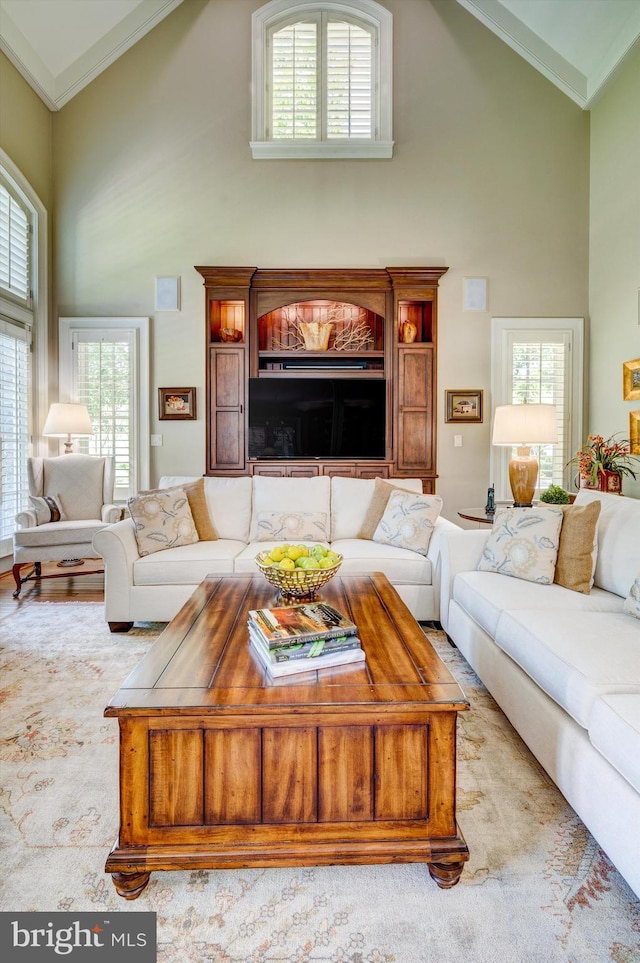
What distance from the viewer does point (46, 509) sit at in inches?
165

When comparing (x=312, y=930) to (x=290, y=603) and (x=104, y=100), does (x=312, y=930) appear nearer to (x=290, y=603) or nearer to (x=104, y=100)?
(x=290, y=603)

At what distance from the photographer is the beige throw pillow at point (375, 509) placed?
3635 mm

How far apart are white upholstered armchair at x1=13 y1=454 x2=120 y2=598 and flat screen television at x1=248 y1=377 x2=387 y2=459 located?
1470 millimetres

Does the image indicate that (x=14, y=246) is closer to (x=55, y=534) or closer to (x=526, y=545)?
(x=55, y=534)

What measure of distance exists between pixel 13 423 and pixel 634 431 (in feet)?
18.1

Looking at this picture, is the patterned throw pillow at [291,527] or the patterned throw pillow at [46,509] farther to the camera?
the patterned throw pillow at [46,509]

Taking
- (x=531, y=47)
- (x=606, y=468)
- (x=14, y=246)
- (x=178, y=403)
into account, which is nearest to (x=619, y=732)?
(x=606, y=468)

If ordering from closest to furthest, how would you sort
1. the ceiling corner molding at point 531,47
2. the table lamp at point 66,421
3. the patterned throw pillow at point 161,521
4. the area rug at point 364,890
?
1. the area rug at point 364,890
2. the patterned throw pillow at point 161,521
3. the table lamp at point 66,421
4. the ceiling corner molding at point 531,47

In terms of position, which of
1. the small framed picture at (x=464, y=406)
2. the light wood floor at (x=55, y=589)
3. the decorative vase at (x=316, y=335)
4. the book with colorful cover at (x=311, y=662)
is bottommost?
the light wood floor at (x=55, y=589)

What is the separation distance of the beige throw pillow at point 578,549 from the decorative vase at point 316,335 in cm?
320

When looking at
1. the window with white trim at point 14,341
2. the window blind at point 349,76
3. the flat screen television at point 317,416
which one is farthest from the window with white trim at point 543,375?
the window with white trim at point 14,341

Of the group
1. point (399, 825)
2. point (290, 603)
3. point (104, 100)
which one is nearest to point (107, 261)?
point (104, 100)

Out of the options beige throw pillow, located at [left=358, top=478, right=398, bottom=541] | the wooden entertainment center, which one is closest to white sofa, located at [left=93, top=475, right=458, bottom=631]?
beige throw pillow, located at [left=358, top=478, right=398, bottom=541]

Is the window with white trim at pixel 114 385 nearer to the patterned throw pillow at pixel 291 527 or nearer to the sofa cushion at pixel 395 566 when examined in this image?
the patterned throw pillow at pixel 291 527
